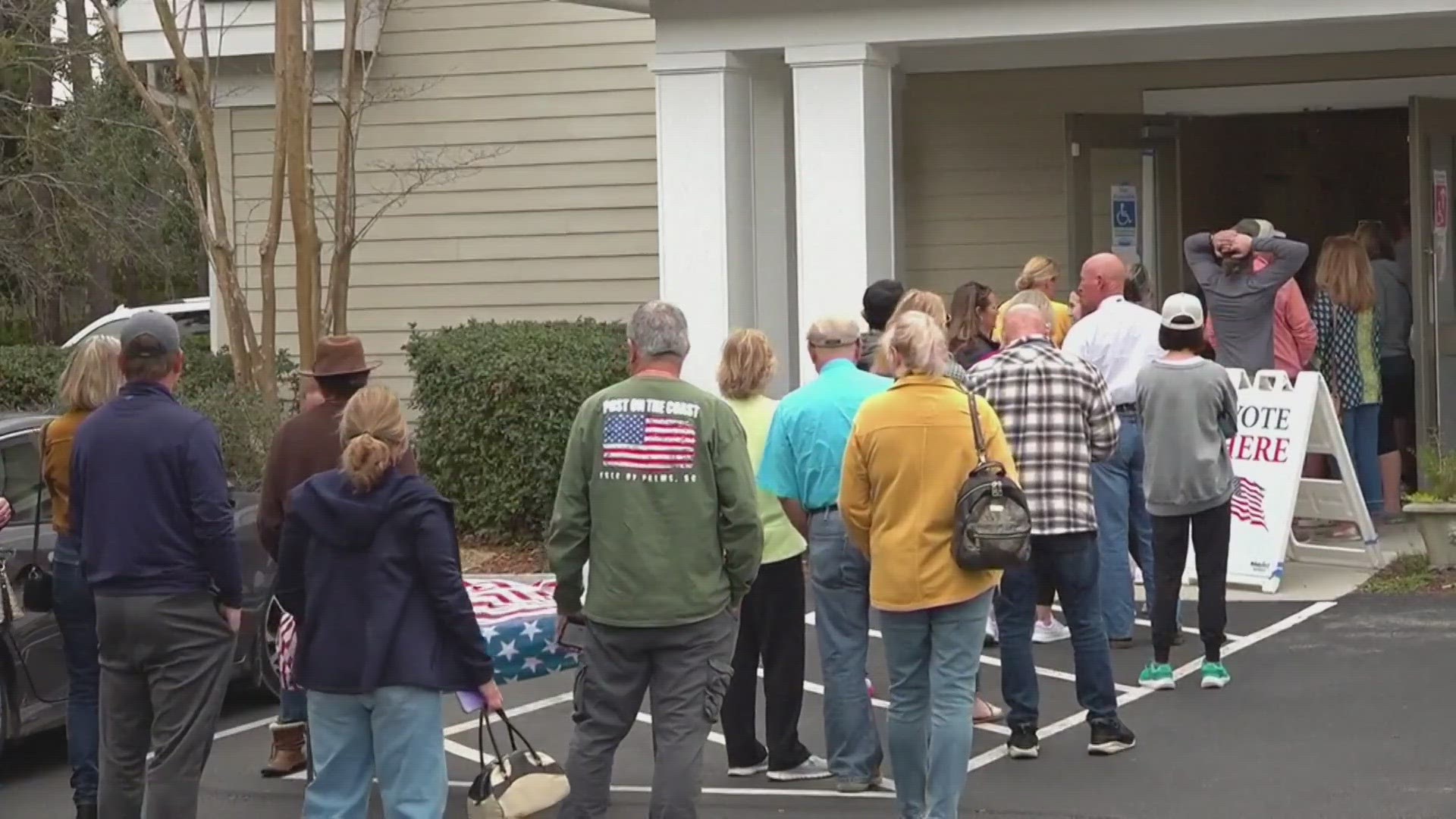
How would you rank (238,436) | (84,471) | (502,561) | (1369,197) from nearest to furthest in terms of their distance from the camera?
1. (84,471)
2. (502,561)
3. (238,436)
4. (1369,197)

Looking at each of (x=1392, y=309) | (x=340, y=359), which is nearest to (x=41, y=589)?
(x=340, y=359)

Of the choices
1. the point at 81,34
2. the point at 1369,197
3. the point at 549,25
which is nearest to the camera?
the point at 549,25

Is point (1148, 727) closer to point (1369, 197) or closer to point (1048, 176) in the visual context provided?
point (1048, 176)

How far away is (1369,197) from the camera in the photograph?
17250mm

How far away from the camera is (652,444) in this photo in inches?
227

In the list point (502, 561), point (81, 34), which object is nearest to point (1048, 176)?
point (502, 561)

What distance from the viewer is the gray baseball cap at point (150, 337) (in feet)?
19.7

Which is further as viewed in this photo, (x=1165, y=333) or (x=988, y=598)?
(x=1165, y=333)

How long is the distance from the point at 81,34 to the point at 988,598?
683 inches

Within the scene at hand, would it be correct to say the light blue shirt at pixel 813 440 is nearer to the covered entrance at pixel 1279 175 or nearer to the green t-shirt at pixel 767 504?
the green t-shirt at pixel 767 504

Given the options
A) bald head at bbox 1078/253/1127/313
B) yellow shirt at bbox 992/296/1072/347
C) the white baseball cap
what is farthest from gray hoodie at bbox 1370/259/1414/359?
the white baseball cap

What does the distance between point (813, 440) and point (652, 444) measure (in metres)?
1.16

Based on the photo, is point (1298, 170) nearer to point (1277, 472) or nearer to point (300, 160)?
point (1277, 472)

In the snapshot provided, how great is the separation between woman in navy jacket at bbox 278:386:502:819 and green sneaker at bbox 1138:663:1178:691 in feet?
12.4
